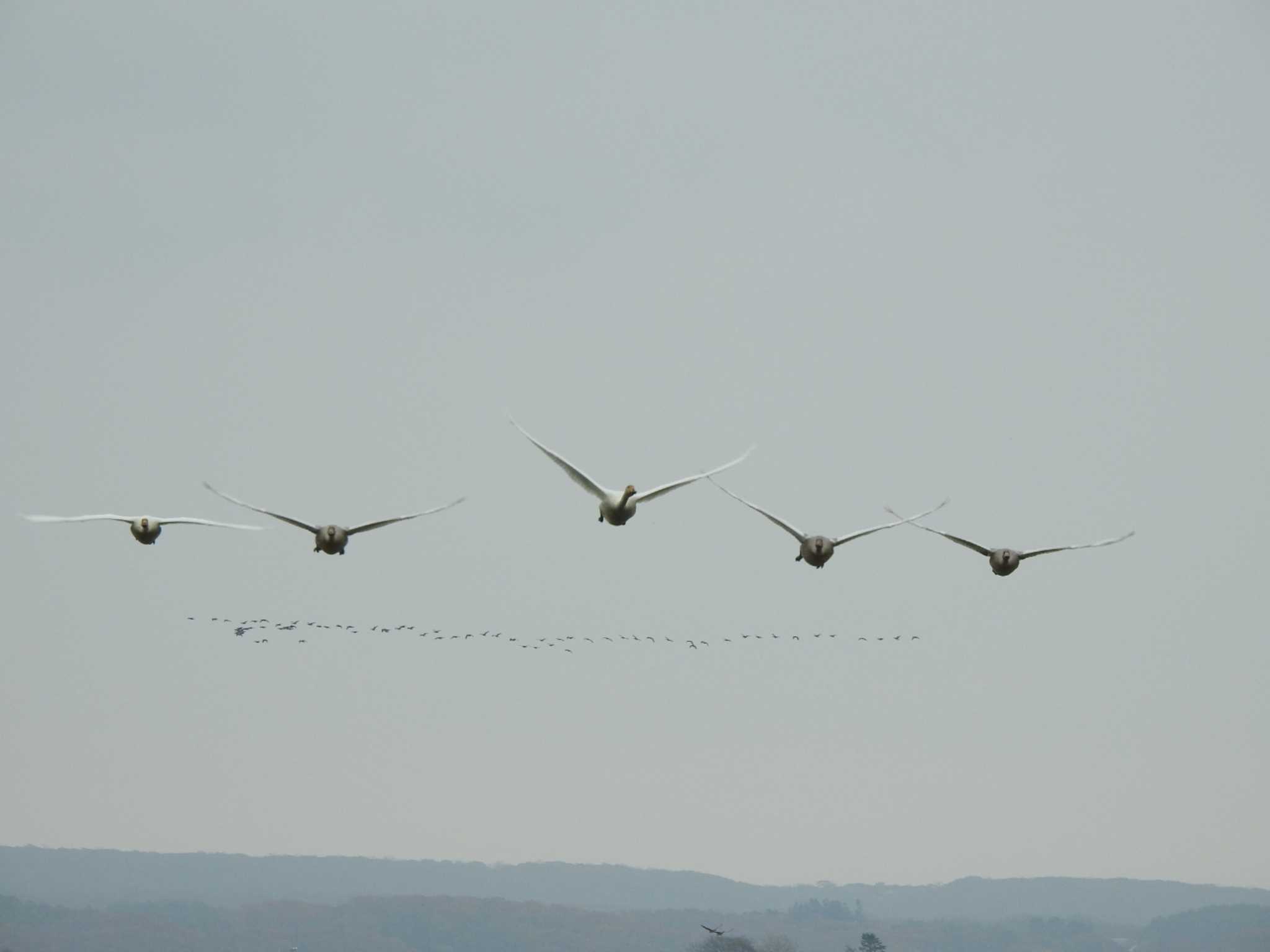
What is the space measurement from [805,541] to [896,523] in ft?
16.8

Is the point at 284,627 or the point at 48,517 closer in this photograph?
the point at 48,517

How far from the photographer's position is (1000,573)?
347 ft

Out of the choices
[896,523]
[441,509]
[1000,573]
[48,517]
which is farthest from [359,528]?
[1000,573]

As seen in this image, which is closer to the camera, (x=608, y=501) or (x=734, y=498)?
(x=608, y=501)

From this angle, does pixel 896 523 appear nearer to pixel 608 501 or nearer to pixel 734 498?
pixel 734 498

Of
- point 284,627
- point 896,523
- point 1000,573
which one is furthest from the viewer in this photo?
point 284,627

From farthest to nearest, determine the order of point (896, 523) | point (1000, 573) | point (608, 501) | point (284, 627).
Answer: point (284, 627), point (1000, 573), point (896, 523), point (608, 501)

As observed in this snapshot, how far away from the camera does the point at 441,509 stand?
97500 mm

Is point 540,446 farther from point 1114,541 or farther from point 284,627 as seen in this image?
point 284,627

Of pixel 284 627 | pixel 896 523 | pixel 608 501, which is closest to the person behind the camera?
pixel 608 501

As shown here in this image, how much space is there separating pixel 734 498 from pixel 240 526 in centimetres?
2842

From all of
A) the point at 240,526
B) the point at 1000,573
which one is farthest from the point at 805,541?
the point at 240,526

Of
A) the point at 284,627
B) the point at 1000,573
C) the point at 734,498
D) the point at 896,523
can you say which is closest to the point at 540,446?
the point at 734,498

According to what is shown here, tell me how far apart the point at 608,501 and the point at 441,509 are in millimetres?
9957
